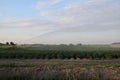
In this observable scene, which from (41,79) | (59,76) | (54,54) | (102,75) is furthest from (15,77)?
(54,54)

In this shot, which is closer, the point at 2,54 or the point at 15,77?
the point at 15,77

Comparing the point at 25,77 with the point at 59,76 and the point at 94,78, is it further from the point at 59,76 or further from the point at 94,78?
the point at 94,78

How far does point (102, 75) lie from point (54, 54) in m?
39.6

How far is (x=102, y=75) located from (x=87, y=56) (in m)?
39.4

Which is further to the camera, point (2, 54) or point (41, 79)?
point (2, 54)

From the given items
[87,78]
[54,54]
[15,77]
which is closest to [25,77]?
[15,77]

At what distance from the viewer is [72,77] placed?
12.9 m

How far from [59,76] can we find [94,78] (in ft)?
5.65

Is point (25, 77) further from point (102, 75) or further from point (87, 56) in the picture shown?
point (87, 56)

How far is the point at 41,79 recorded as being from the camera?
12.9 meters

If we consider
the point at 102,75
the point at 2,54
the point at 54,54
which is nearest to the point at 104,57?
the point at 54,54

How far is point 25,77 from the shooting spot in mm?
13258

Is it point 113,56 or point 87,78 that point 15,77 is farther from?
point 113,56

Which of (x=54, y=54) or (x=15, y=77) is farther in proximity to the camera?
(x=54, y=54)
